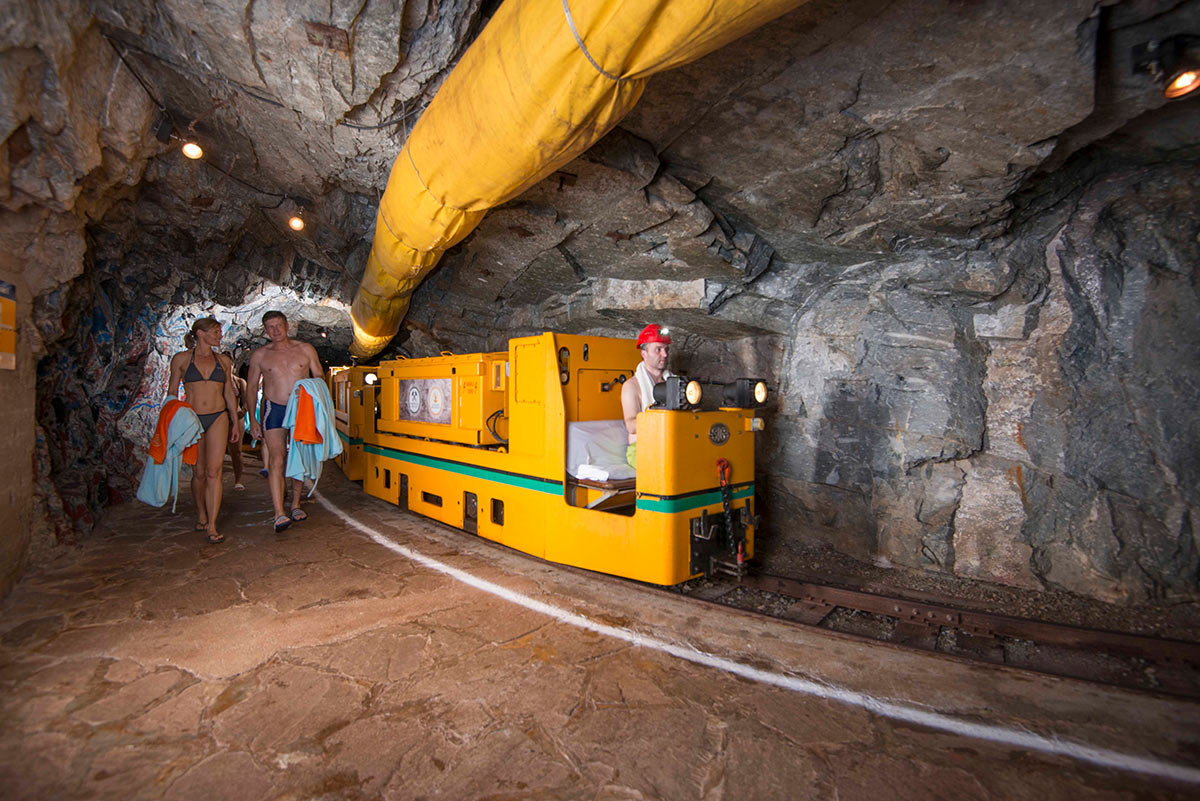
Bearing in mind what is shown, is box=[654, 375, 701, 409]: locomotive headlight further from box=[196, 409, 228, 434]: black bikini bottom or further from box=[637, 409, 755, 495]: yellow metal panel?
box=[196, 409, 228, 434]: black bikini bottom

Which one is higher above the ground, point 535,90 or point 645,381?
point 535,90

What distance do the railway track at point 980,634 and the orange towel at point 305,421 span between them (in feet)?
13.8

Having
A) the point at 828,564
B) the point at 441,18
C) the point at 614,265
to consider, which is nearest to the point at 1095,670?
the point at 828,564

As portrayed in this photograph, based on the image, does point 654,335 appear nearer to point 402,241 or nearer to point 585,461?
point 585,461

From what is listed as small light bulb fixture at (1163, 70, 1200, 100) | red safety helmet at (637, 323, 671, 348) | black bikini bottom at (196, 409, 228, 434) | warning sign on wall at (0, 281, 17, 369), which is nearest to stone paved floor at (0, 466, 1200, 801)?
warning sign on wall at (0, 281, 17, 369)

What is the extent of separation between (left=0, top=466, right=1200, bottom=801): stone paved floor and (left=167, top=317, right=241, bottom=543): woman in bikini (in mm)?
1496

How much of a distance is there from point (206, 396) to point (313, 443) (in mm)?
1089

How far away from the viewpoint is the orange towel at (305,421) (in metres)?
5.36

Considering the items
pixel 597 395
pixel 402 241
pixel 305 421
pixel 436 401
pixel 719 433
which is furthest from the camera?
pixel 436 401

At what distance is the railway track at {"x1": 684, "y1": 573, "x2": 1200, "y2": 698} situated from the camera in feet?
9.31

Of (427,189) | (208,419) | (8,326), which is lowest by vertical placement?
(208,419)

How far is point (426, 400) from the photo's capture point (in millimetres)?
5910

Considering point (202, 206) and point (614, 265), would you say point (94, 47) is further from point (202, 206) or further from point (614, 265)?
point (614, 265)

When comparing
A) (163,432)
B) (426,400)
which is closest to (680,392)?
(426,400)
